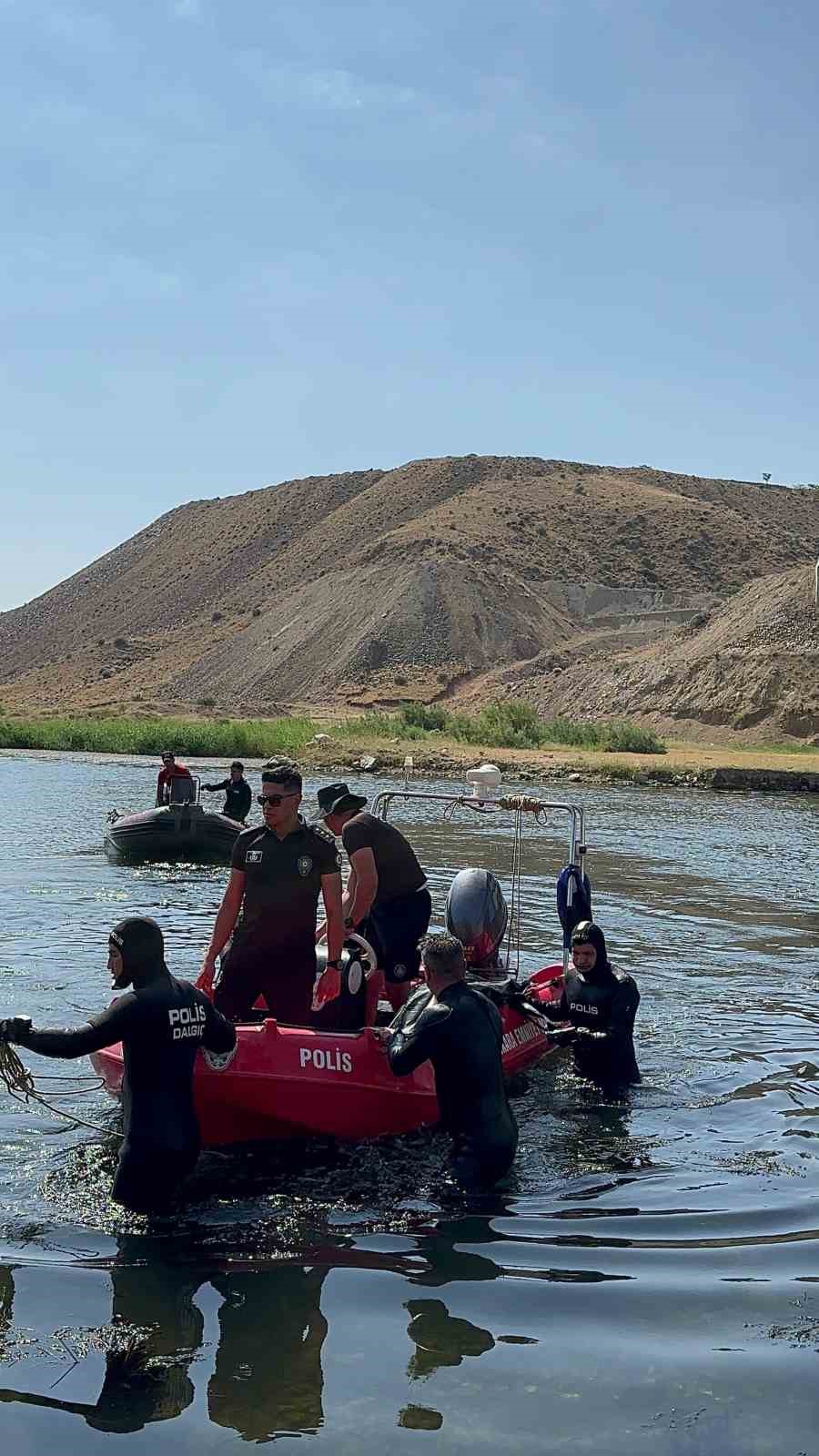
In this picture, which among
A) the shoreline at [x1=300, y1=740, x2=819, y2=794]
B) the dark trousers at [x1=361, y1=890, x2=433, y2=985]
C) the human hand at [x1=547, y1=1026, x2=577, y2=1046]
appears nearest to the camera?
the human hand at [x1=547, y1=1026, x2=577, y2=1046]

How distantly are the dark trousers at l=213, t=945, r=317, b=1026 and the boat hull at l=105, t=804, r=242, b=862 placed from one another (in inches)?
522

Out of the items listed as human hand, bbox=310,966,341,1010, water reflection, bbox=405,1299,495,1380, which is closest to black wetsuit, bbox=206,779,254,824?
human hand, bbox=310,966,341,1010

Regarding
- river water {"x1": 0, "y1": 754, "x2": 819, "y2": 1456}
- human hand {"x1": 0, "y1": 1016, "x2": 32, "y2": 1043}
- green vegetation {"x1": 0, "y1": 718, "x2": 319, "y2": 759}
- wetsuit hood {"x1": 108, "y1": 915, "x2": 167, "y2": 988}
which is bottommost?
river water {"x1": 0, "y1": 754, "x2": 819, "y2": 1456}

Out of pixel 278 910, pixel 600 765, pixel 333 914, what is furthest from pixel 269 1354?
pixel 600 765

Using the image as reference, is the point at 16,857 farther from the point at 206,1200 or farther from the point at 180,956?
the point at 206,1200

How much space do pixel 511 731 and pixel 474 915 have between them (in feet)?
137

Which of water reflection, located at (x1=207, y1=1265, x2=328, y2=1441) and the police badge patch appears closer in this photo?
water reflection, located at (x1=207, y1=1265, x2=328, y2=1441)

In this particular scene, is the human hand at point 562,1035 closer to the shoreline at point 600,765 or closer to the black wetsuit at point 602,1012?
the black wetsuit at point 602,1012

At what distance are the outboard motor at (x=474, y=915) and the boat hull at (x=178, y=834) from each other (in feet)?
38.7

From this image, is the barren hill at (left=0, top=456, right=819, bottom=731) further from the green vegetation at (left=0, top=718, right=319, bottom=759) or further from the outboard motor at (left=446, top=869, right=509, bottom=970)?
the outboard motor at (left=446, top=869, right=509, bottom=970)

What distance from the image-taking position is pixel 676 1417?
5.36 meters

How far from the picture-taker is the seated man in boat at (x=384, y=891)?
9.52 meters

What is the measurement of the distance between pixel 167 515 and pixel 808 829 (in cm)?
11796

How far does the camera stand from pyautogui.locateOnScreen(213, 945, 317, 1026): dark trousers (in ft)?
28.0
